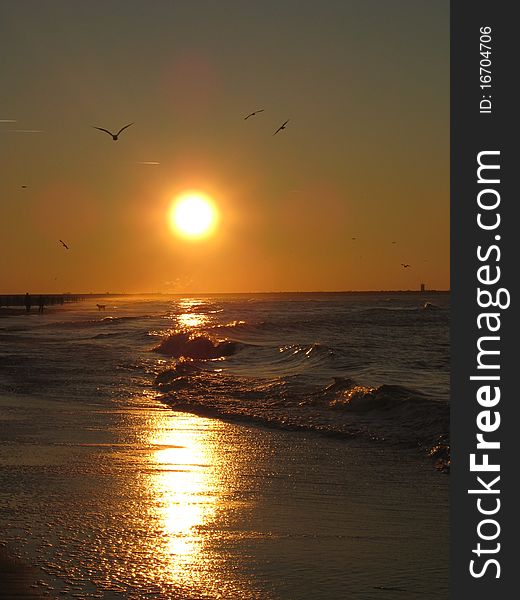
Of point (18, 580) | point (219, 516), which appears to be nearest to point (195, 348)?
point (219, 516)

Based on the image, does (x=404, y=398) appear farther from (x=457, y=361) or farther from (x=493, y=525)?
(x=493, y=525)

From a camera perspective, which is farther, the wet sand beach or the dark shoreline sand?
the wet sand beach

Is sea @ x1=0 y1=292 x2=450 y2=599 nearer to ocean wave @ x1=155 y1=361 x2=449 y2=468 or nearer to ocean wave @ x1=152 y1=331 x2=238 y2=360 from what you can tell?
ocean wave @ x1=155 y1=361 x2=449 y2=468

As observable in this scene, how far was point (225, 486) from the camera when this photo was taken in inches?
307

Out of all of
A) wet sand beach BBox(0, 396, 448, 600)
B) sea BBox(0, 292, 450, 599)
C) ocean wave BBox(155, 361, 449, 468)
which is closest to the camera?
wet sand beach BBox(0, 396, 448, 600)

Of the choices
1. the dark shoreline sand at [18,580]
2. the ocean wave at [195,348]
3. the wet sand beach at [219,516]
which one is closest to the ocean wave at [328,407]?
the wet sand beach at [219,516]

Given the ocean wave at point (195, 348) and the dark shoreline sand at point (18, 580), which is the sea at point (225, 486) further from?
the ocean wave at point (195, 348)

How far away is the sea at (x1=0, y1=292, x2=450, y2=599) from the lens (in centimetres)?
537

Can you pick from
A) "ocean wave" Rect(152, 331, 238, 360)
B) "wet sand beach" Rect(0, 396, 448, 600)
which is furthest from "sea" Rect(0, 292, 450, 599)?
"ocean wave" Rect(152, 331, 238, 360)

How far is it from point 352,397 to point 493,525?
28.0 feet

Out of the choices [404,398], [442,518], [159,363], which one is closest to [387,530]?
[442,518]

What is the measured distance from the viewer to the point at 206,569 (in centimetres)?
541

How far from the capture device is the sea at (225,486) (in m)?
5.37

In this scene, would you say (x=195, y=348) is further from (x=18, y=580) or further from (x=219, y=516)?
(x=18, y=580)
